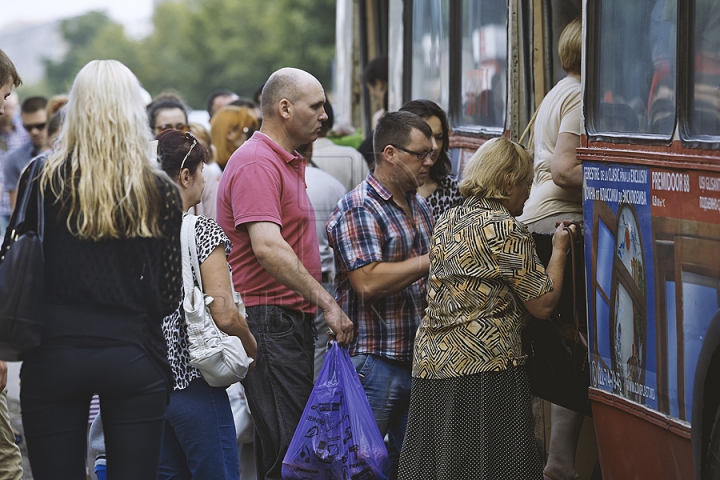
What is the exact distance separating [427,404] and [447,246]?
0.62m

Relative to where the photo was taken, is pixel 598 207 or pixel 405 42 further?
pixel 405 42

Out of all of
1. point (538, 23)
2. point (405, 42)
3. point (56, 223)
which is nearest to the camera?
point (56, 223)

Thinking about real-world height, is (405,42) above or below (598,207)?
above

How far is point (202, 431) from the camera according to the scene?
163 inches

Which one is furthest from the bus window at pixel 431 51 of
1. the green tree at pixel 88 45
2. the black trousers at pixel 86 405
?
the green tree at pixel 88 45

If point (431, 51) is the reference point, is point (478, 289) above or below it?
below

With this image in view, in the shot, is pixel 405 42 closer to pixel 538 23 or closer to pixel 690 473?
pixel 538 23

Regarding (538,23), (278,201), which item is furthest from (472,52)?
(278,201)

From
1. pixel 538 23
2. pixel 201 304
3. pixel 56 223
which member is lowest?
pixel 201 304

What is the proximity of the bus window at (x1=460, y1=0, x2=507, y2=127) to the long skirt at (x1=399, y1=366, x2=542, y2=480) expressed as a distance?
2.42 metres

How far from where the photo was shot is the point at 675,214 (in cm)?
364

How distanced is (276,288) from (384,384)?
60cm

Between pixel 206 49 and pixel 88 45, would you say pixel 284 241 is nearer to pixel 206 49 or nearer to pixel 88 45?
pixel 206 49

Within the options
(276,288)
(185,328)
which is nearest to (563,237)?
(276,288)
